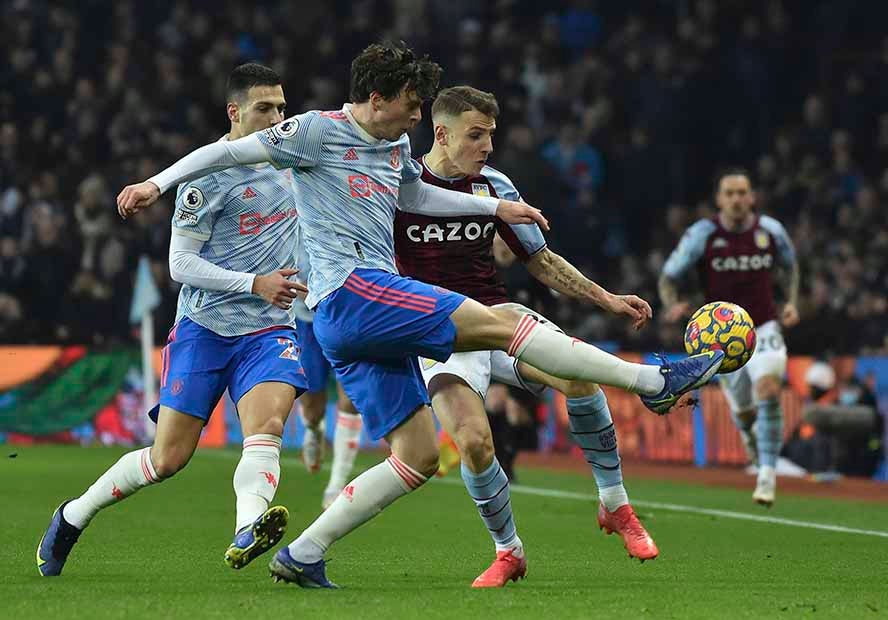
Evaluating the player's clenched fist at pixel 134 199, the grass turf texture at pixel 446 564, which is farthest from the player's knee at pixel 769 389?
the player's clenched fist at pixel 134 199

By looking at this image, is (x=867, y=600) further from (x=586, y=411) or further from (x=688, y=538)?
(x=688, y=538)

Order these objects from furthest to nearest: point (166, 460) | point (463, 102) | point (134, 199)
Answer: point (463, 102) < point (166, 460) < point (134, 199)

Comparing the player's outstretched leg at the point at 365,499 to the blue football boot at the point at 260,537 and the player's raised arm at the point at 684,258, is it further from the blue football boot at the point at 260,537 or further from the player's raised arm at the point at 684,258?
the player's raised arm at the point at 684,258

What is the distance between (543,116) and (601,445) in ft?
48.5

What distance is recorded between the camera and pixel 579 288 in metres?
7.47

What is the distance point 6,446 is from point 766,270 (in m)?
9.84

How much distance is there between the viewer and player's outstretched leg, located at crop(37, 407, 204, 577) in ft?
23.7

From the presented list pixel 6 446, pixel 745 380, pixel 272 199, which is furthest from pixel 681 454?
pixel 272 199

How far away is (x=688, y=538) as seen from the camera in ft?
31.6

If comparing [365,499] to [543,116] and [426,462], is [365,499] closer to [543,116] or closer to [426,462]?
[426,462]

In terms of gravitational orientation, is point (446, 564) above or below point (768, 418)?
above

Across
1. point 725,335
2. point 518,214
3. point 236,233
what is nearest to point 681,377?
point 725,335

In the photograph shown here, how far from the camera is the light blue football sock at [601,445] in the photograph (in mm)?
7770

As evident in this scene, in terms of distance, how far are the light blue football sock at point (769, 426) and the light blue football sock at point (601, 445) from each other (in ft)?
16.1
